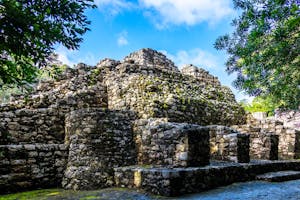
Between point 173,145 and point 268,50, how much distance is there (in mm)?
3203

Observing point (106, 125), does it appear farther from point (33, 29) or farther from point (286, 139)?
point (286, 139)

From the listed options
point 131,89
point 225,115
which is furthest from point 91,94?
point 225,115

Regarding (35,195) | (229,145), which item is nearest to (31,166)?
(35,195)

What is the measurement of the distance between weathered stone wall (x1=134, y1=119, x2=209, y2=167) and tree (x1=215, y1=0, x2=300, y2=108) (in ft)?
7.55

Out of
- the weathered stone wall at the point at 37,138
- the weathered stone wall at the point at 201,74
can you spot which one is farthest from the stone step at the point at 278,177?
the weathered stone wall at the point at 201,74

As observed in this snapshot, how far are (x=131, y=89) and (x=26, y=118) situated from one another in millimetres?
3673

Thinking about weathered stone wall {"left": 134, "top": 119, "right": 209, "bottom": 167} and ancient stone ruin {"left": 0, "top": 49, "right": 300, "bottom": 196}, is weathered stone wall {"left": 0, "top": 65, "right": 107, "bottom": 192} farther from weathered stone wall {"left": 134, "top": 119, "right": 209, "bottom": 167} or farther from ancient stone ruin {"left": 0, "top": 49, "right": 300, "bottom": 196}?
weathered stone wall {"left": 134, "top": 119, "right": 209, "bottom": 167}

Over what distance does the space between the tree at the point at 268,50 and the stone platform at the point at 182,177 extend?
2246 millimetres

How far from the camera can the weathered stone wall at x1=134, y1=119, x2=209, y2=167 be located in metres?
6.86

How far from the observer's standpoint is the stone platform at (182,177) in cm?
604

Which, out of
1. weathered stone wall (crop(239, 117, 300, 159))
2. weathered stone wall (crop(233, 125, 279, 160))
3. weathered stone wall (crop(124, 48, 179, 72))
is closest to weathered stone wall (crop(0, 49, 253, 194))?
weathered stone wall (crop(239, 117, 300, 159))

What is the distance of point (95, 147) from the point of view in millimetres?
7574

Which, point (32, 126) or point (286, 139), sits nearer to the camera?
point (32, 126)

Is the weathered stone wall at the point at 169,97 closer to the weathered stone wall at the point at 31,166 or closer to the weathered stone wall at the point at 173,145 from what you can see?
the weathered stone wall at the point at 173,145
